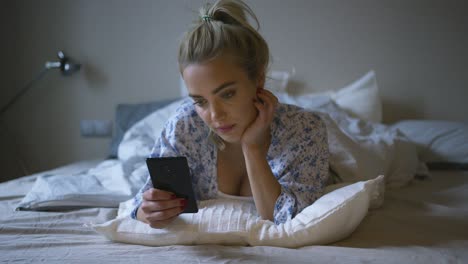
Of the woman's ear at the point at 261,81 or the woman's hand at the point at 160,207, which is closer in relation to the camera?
the woman's hand at the point at 160,207

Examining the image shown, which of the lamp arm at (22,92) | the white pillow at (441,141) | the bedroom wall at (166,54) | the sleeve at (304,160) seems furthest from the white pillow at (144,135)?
the white pillow at (441,141)

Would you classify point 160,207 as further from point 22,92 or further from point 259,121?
point 22,92

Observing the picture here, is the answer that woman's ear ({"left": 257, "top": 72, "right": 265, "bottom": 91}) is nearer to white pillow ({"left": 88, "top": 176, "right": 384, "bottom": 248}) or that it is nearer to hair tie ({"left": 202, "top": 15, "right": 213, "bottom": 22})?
hair tie ({"left": 202, "top": 15, "right": 213, "bottom": 22})

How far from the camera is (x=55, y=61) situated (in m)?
2.47

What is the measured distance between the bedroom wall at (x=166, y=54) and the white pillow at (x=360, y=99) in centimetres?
18

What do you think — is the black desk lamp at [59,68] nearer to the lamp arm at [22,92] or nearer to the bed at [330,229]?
the lamp arm at [22,92]

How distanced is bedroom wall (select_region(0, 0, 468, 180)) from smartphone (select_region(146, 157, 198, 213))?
1.52m

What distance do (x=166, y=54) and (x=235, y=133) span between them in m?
1.54

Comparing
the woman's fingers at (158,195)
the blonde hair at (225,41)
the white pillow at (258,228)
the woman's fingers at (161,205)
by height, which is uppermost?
the blonde hair at (225,41)

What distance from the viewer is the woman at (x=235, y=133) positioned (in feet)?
2.94

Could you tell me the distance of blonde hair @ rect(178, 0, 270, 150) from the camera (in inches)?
35.6

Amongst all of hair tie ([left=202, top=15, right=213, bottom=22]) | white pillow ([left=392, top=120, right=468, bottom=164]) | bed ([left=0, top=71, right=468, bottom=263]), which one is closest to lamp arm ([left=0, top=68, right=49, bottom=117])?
bed ([left=0, top=71, right=468, bottom=263])

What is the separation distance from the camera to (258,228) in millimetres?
859

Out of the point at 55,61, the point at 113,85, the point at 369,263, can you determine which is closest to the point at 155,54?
the point at 113,85
